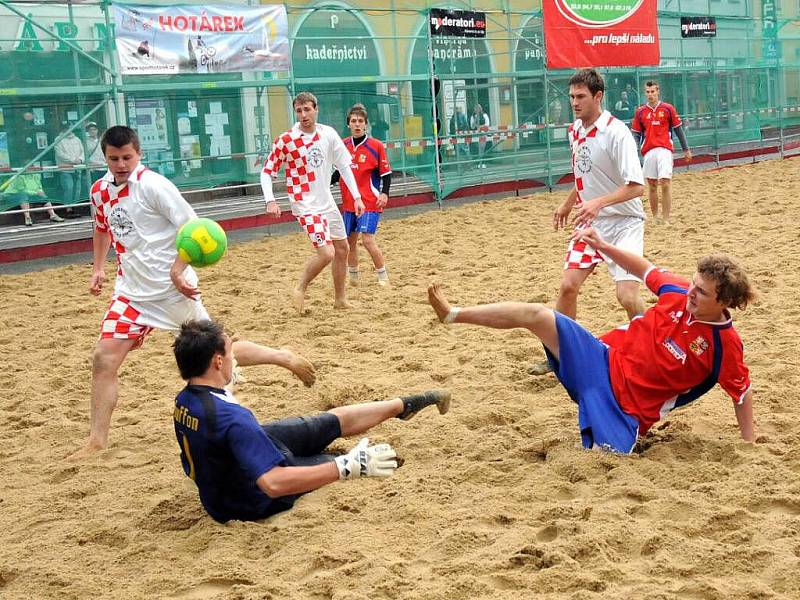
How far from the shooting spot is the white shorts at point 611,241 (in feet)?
20.5

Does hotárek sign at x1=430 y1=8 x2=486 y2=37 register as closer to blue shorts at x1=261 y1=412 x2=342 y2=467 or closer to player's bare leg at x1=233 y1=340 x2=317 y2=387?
player's bare leg at x1=233 y1=340 x2=317 y2=387

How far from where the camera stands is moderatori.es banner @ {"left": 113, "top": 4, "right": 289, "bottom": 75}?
12.9 m

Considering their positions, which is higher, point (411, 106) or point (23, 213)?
point (411, 106)

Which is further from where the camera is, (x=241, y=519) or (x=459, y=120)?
(x=459, y=120)

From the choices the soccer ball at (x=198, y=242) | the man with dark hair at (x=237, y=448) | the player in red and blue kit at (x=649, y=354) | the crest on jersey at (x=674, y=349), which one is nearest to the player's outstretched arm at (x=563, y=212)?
the player in red and blue kit at (x=649, y=354)

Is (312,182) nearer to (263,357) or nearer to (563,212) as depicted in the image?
(563,212)

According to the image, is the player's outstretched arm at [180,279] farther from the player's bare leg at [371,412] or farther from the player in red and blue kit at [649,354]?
the player in red and blue kit at [649,354]

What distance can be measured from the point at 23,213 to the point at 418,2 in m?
10.9

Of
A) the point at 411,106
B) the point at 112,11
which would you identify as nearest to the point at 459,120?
the point at 411,106

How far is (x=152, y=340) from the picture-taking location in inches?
325

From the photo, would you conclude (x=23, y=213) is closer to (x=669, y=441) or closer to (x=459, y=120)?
(x=459, y=120)

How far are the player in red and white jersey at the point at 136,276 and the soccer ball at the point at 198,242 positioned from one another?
0.11m

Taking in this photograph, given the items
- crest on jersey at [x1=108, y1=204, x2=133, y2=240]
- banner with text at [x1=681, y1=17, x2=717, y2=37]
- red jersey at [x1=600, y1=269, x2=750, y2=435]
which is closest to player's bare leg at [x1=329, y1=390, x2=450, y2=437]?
red jersey at [x1=600, y1=269, x2=750, y2=435]

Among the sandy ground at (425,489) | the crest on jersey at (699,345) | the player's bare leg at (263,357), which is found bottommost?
the sandy ground at (425,489)
